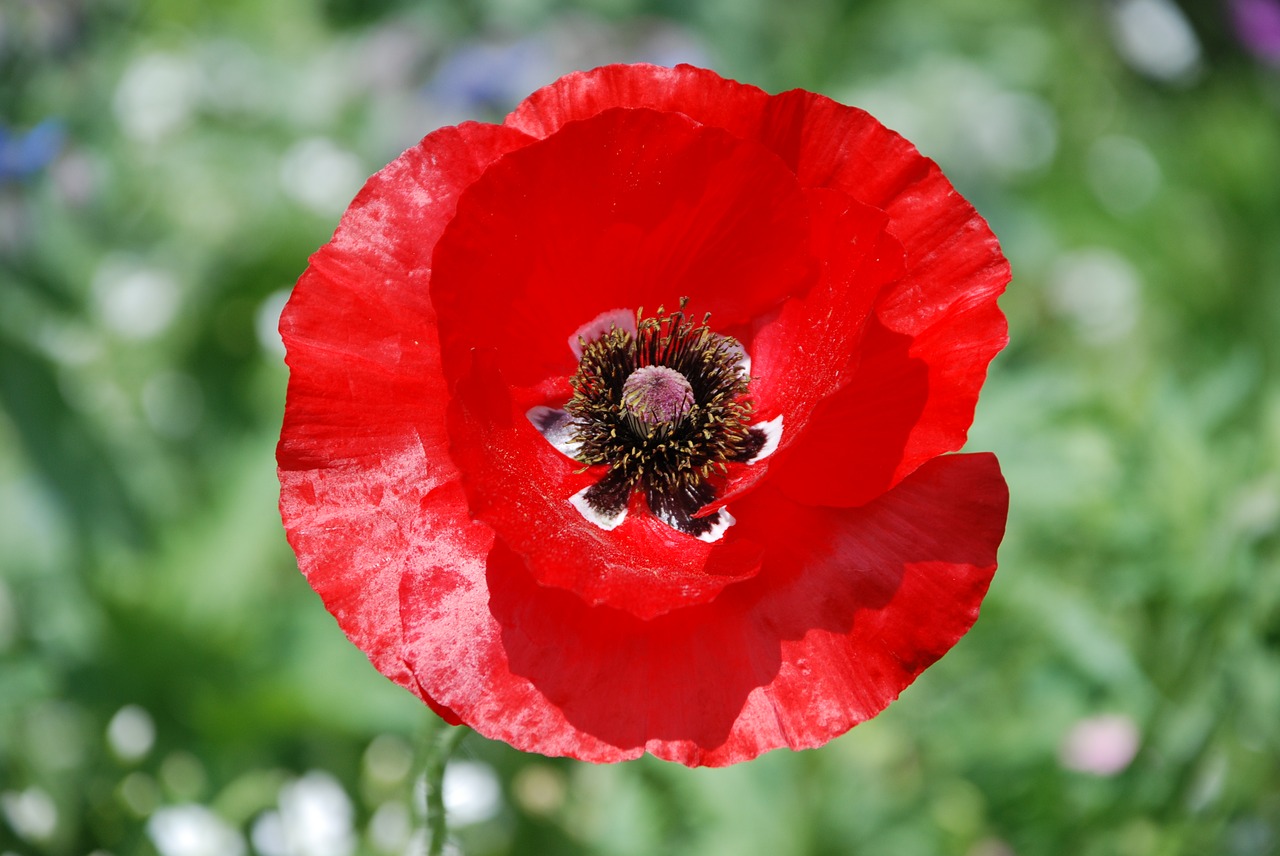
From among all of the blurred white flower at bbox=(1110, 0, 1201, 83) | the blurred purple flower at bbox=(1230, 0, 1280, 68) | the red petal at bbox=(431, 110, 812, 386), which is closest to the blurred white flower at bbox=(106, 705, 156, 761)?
the red petal at bbox=(431, 110, 812, 386)

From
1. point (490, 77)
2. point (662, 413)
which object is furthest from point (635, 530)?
point (490, 77)

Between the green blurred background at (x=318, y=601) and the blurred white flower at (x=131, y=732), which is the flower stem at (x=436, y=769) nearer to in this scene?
the green blurred background at (x=318, y=601)

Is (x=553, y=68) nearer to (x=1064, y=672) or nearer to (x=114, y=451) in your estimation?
(x=114, y=451)

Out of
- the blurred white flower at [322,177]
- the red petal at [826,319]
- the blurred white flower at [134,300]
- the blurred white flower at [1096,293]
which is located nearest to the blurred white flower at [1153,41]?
the blurred white flower at [1096,293]

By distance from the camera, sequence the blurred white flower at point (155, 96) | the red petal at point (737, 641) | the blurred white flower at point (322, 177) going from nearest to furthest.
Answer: the red petal at point (737, 641), the blurred white flower at point (322, 177), the blurred white flower at point (155, 96)

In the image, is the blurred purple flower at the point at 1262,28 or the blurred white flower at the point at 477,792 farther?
the blurred purple flower at the point at 1262,28
